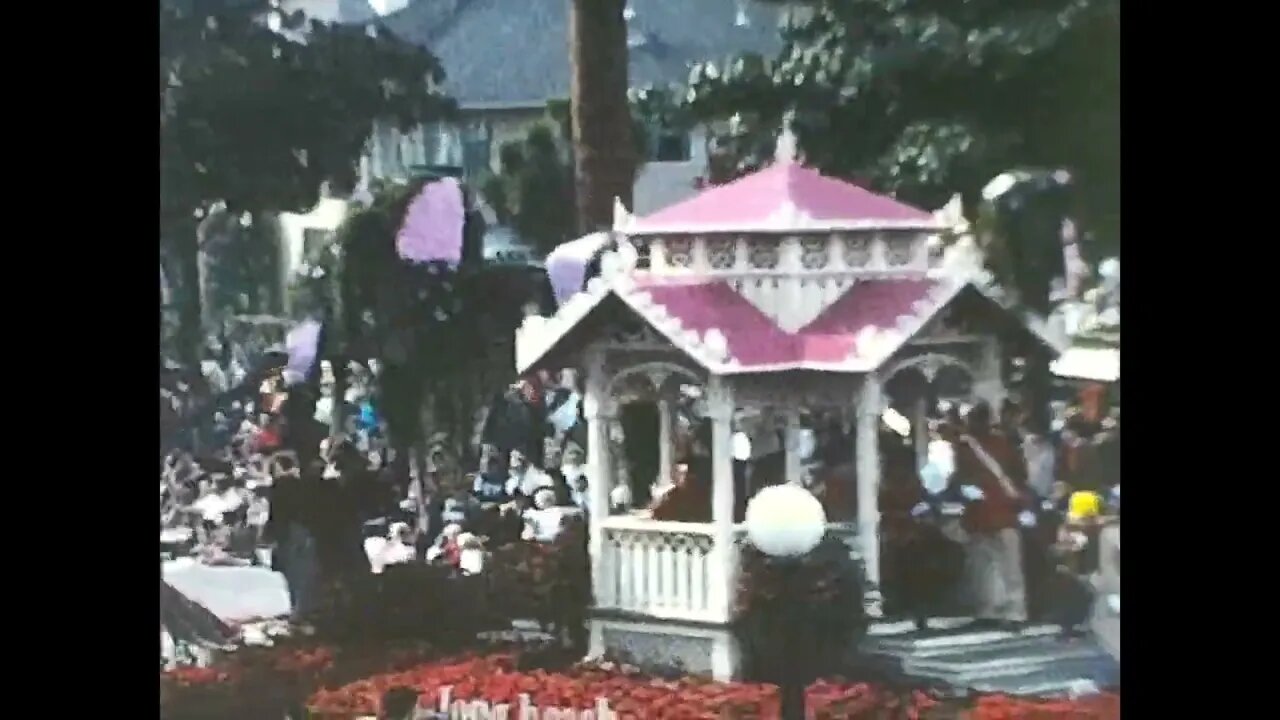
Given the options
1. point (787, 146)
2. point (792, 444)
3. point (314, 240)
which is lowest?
point (792, 444)

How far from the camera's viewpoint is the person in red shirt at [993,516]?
210 centimetres

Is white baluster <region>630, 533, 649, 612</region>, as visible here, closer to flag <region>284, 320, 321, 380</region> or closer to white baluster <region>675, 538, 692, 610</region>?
white baluster <region>675, 538, 692, 610</region>

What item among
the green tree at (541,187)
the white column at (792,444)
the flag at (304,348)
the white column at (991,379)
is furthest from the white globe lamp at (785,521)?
the flag at (304,348)

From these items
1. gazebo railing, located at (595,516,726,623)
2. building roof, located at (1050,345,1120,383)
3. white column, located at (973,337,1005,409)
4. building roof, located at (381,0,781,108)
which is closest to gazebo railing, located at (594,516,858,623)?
gazebo railing, located at (595,516,726,623)

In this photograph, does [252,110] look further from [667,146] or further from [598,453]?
[598,453]

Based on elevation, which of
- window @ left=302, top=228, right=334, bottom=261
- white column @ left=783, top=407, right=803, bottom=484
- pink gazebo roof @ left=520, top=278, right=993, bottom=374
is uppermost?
window @ left=302, top=228, right=334, bottom=261

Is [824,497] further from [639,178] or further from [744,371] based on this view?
[639,178]

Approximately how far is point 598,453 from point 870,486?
15.1 inches

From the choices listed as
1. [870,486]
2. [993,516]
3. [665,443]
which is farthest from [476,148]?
[993,516]

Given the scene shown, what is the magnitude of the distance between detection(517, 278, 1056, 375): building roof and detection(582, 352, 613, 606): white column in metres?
0.11

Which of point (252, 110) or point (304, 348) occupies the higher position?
point (252, 110)

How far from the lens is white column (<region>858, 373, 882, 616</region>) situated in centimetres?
214

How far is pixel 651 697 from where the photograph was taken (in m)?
2.21
